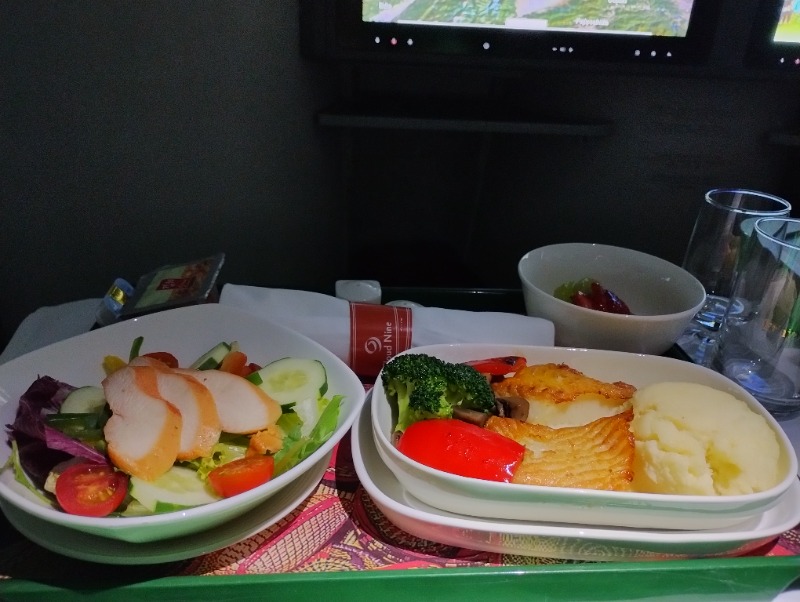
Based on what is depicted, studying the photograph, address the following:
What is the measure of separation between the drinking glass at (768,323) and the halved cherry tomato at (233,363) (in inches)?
30.6

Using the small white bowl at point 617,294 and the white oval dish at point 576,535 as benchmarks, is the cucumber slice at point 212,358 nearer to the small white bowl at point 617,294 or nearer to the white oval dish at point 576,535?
the white oval dish at point 576,535

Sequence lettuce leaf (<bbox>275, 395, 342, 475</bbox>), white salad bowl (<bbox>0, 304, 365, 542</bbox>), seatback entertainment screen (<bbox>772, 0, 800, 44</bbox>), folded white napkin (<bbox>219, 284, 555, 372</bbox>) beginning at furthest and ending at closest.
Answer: seatback entertainment screen (<bbox>772, 0, 800, 44</bbox>)
folded white napkin (<bbox>219, 284, 555, 372</bbox>)
lettuce leaf (<bbox>275, 395, 342, 475</bbox>)
white salad bowl (<bbox>0, 304, 365, 542</bbox>)

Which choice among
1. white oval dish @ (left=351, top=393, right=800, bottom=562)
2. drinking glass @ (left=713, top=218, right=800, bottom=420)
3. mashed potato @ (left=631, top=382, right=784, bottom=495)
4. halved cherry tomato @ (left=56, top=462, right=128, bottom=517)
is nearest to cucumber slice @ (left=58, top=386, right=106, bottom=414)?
halved cherry tomato @ (left=56, top=462, right=128, bottom=517)

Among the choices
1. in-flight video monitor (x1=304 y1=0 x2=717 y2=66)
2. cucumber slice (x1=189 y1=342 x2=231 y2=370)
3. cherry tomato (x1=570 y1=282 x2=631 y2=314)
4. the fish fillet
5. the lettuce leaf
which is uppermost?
in-flight video monitor (x1=304 y1=0 x2=717 y2=66)

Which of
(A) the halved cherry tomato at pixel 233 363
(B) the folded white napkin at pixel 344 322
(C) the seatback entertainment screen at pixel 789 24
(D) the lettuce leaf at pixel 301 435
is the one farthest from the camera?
(C) the seatback entertainment screen at pixel 789 24

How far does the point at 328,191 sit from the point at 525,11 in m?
0.56

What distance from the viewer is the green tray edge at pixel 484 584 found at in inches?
22.8

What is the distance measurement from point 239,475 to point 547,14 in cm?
88

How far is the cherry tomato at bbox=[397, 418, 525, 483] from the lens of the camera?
66 cm

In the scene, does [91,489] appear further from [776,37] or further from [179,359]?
[776,37]

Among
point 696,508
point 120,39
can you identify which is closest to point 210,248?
point 120,39

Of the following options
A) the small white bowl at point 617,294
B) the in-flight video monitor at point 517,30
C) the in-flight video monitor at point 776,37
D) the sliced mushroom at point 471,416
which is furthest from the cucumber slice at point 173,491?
the in-flight video monitor at point 776,37

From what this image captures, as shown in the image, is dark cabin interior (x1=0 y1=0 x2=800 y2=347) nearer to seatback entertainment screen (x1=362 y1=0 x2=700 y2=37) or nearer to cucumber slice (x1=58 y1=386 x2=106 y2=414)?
seatback entertainment screen (x1=362 y1=0 x2=700 y2=37)

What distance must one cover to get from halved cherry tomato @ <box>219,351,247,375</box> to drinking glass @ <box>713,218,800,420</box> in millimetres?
776
